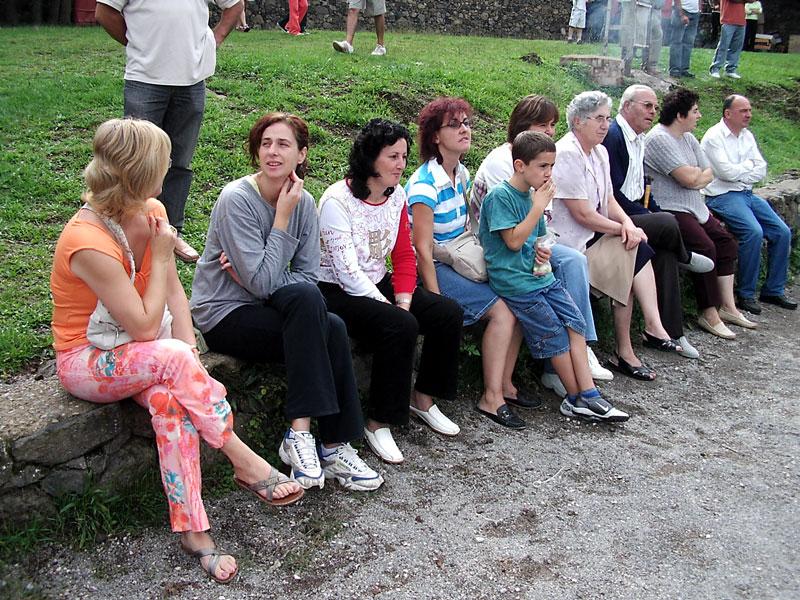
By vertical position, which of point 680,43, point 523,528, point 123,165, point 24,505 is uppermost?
point 680,43

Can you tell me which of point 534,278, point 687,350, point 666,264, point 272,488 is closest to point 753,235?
point 666,264

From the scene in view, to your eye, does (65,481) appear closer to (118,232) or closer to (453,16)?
(118,232)

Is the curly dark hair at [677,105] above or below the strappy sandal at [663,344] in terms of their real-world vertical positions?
above

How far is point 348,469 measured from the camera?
12.3ft

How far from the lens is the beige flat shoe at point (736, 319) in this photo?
656 centimetres

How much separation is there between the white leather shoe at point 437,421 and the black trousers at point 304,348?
68cm

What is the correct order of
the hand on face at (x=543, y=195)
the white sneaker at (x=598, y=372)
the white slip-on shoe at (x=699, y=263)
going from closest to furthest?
1. the hand on face at (x=543, y=195)
2. the white sneaker at (x=598, y=372)
3. the white slip-on shoe at (x=699, y=263)

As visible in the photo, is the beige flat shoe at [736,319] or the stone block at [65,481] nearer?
the stone block at [65,481]

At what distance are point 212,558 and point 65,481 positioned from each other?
630mm

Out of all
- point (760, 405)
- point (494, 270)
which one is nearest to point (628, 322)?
point (760, 405)

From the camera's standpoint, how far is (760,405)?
514cm

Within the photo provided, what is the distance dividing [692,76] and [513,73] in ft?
13.6

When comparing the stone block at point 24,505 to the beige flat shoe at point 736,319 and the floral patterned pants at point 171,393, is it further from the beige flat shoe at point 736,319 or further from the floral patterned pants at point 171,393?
the beige flat shoe at point 736,319

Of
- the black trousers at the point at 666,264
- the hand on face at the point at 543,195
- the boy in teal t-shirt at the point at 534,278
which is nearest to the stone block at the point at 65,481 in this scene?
the boy in teal t-shirt at the point at 534,278
